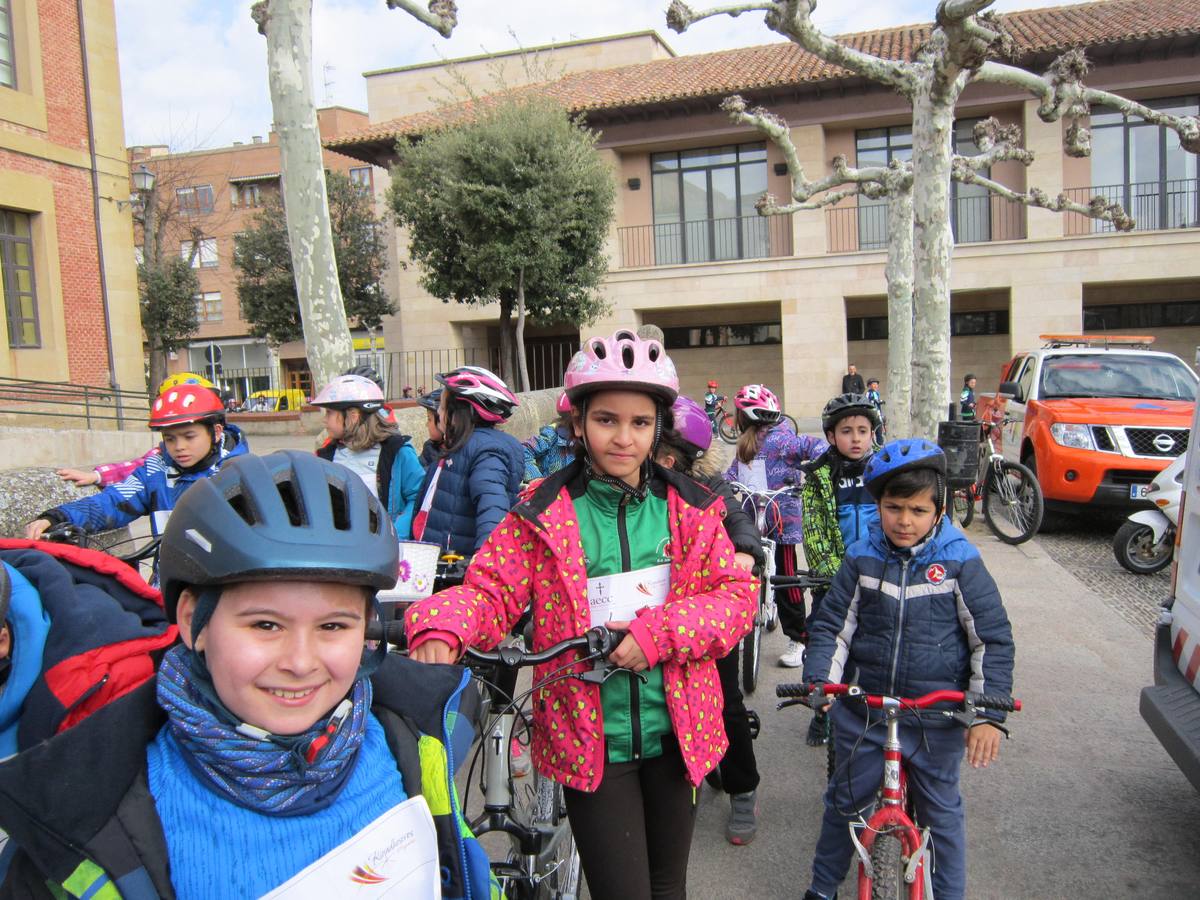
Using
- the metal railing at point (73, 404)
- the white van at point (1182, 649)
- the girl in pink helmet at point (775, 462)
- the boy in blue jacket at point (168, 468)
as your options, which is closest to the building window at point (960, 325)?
the metal railing at point (73, 404)

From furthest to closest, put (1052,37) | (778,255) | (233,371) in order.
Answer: (233,371)
(778,255)
(1052,37)

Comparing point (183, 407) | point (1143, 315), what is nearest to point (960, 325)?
point (1143, 315)

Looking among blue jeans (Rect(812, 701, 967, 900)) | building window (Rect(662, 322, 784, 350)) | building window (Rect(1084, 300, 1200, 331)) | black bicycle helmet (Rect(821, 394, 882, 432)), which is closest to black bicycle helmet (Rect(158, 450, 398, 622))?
blue jeans (Rect(812, 701, 967, 900))

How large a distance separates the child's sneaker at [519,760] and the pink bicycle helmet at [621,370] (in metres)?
1.27

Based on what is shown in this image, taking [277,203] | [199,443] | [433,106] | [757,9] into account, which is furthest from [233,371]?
[199,443]

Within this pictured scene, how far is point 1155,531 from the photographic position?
8.07 m

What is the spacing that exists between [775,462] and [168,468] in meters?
3.90

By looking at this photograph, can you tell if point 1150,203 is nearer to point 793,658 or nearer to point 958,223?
point 958,223

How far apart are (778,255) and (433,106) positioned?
1440cm

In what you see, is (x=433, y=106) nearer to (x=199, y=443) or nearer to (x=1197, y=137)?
(x=1197, y=137)

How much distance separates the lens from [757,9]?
9.26 m

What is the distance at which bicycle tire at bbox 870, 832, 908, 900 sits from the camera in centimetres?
271

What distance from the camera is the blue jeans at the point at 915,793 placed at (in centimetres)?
299

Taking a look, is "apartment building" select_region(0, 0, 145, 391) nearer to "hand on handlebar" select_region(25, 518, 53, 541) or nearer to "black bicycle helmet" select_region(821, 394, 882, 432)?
"hand on handlebar" select_region(25, 518, 53, 541)
